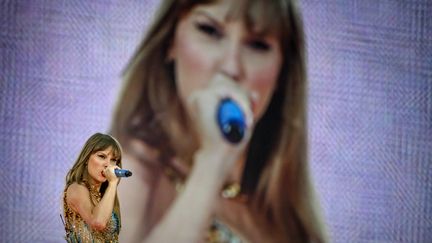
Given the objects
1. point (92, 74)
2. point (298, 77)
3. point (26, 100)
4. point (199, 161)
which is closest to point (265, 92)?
point (298, 77)

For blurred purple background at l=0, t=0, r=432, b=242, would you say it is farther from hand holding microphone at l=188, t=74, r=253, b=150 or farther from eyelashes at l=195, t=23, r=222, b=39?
hand holding microphone at l=188, t=74, r=253, b=150

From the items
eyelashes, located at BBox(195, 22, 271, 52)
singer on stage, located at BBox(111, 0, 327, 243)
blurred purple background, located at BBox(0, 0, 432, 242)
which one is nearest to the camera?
blurred purple background, located at BBox(0, 0, 432, 242)

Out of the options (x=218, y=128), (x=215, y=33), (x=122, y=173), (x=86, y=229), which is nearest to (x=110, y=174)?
(x=122, y=173)

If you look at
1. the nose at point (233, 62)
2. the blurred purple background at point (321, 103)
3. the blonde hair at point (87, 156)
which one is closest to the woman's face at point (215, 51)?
the nose at point (233, 62)

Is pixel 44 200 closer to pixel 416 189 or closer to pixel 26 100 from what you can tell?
pixel 26 100

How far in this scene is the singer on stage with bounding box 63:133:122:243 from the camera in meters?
1.89

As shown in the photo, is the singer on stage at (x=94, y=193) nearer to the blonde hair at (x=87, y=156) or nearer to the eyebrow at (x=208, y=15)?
the blonde hair at (x=87, y=156)

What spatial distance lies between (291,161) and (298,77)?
1.46 ft

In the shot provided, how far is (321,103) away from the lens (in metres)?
4.32

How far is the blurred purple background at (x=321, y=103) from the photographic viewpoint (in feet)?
12.8

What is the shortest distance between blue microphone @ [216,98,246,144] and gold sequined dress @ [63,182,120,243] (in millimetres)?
2226

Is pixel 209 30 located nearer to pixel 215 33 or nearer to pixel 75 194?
pixel 215 33

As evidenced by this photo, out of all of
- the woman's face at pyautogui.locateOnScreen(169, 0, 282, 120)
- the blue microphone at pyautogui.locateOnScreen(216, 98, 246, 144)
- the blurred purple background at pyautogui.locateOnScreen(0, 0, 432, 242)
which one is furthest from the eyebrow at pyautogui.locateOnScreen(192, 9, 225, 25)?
the blue microphone at pyautogui.locateOnScreen(216, 98, 246, 144)

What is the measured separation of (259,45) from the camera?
4.26 m
